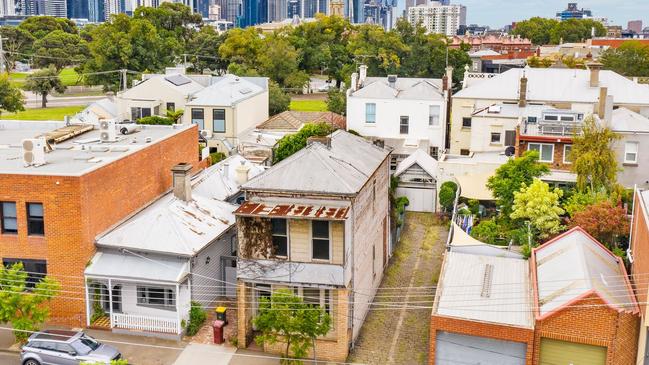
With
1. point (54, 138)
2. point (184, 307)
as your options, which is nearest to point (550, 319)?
point (184, 307)

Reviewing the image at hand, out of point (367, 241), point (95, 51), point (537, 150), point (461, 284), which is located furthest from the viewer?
point (95, 51)

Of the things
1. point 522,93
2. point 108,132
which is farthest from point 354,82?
point 108,132

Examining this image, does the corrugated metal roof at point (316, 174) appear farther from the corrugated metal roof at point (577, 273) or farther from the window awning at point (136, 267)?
the corrugated metal roof at point (577, 273)

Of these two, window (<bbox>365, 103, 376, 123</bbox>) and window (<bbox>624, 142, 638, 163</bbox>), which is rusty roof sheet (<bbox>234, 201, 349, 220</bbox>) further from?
window (<bbox>365, 103, 376, 123</bbox>)

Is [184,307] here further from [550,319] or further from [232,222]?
[550,319]

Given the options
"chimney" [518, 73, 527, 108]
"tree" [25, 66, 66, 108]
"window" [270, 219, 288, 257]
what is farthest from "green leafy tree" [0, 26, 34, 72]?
"window" [270, 219, 288, 257]

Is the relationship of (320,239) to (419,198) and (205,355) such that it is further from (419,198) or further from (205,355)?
(419,198)
